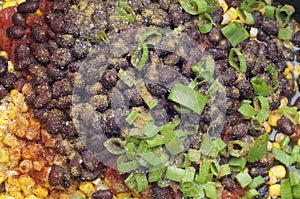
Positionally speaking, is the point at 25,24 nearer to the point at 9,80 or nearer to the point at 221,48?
the point at 9,80

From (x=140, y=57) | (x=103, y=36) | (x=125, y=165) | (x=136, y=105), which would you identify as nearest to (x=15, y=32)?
(x=103, y=36)

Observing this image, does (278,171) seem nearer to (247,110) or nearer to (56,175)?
(247,110)

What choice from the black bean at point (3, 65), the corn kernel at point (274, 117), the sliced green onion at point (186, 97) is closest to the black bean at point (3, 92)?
the black bean at point (3, 65)

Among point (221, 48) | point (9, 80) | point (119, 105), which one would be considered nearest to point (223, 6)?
point (221, 48)

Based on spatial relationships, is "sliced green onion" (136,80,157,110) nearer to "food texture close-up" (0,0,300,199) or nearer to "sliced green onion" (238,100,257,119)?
"food texture close-up" (0,0,300,199)

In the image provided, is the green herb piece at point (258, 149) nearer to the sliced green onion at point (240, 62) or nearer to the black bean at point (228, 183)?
the black bean at point (228, 183)

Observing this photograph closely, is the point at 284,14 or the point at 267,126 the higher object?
the point at 284,14
